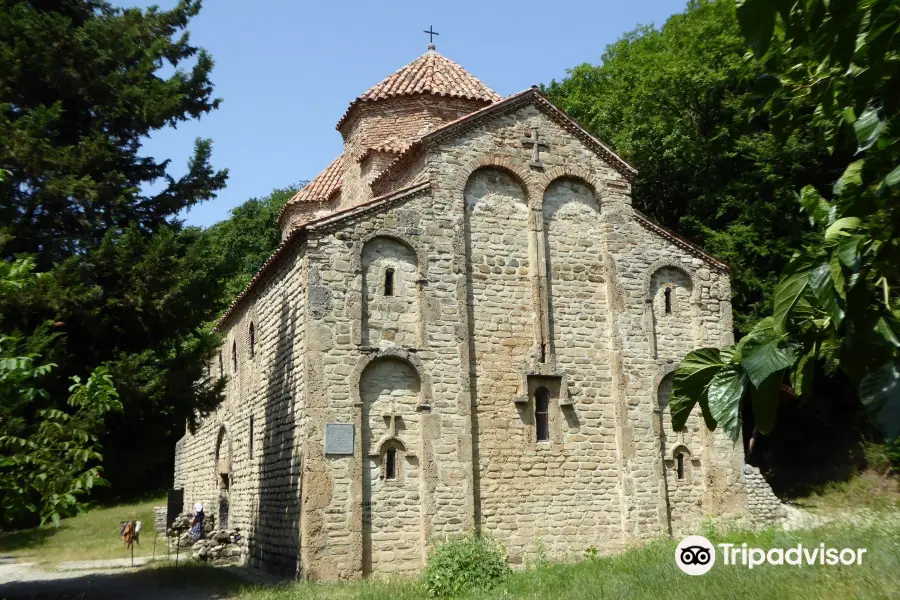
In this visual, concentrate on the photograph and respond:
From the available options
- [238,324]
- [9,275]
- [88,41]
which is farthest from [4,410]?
[238,324]

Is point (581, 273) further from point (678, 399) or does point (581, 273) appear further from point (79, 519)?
point (79, 519)

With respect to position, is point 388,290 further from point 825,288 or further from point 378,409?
point 825,288

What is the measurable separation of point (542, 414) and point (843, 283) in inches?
489

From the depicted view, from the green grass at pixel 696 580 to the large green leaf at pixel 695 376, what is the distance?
5.03m

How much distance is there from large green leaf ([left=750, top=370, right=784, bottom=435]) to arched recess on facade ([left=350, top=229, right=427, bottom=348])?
11.2 m

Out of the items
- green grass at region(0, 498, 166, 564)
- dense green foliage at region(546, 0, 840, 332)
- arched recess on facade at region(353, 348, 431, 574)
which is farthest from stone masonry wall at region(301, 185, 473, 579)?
dense green foliage at region(546, 0, 840, 332)

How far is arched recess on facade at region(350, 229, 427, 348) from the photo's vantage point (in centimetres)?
1346

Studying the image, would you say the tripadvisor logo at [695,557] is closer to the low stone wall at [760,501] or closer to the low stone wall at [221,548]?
the low stone wall at [760,501]

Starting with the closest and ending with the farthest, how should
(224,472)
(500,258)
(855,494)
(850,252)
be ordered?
(850,252)
(500,258)
(224,472)
(855,494)

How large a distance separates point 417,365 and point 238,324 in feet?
25.2

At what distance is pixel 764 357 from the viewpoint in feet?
7.59

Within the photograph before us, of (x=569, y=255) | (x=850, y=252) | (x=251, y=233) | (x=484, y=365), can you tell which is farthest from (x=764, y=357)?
(x=251, y=233)

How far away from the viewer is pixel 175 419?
41.8ft

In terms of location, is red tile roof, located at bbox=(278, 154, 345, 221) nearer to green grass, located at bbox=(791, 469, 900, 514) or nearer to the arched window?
the arched window
